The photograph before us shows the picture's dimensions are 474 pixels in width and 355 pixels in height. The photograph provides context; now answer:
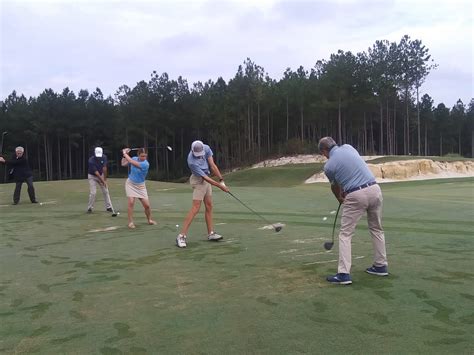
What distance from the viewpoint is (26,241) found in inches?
440

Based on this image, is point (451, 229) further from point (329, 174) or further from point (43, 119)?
point (43, 119)

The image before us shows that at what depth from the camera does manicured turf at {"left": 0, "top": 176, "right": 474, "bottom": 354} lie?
4625 mm

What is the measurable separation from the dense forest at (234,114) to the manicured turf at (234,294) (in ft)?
190

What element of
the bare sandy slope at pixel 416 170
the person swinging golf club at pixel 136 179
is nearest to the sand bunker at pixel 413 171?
the bare sandy slope at pixel 416 170

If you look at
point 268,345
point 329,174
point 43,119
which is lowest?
point 268,345

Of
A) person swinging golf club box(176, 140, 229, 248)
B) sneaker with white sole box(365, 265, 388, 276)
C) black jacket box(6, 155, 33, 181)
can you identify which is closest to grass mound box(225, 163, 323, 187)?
black jacket box(6, 155, 33, 181)

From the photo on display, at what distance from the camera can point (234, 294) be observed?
6.11 metres

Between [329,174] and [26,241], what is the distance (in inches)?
305

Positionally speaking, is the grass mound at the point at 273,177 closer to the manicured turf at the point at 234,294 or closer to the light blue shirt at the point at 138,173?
the light blue shirt at the point at 138,173

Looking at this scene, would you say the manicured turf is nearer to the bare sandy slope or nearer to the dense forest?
the bare sandy slope

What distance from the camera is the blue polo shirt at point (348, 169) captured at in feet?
21.7

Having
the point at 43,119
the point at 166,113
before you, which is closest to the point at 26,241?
the point at 166,113

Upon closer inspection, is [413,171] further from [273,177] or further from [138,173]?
[138,173]

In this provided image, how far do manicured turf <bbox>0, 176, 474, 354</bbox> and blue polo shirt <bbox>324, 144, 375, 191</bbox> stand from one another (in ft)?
4.46
